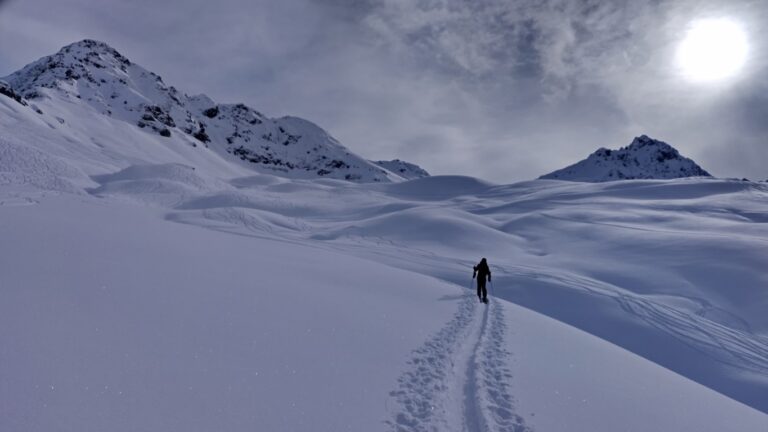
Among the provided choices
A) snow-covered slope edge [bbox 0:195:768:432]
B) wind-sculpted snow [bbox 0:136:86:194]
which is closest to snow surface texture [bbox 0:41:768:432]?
snow-covered slope edge [bbox 0:195:768:432]

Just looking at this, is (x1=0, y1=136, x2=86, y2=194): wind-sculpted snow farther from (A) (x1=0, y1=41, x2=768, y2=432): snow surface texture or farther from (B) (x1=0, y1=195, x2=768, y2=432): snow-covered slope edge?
(B) (x1=0, y1=195, x2=768, y2=432): snow-covered slope edge

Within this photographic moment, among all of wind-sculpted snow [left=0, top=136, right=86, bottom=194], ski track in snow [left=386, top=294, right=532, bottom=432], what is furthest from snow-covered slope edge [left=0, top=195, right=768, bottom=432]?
wind-sculpted snow [left=0, top=136, right=86, bottom=194]

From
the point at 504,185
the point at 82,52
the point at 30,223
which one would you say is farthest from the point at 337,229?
the point at 82,52

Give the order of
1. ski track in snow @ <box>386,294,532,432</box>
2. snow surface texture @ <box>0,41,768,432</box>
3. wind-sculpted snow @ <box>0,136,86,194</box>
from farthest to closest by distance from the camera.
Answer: wind-sculpted snow @ <box>0,136,86,194</box> < ski track in snow @ <box>386,294,532,432</box> < snow surface texture @ <box>0,41,768,432</box>

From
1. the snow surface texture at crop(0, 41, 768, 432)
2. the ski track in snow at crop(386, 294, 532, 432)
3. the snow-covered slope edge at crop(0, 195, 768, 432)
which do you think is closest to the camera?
the snow-covered slope edge at crop(0, 195, 768, 432)

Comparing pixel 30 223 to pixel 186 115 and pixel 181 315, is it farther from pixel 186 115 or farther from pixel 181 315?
pixel 186 115

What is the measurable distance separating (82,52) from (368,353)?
22802 cm

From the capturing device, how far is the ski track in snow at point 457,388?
16.7 feet

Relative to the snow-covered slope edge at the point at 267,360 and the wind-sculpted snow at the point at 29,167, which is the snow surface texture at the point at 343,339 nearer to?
the snow-covered slope edge at the point at 267,360

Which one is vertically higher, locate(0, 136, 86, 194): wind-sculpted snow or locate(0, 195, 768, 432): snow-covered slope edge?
locate(0, 136, 86, 194): wind-sculpted snow

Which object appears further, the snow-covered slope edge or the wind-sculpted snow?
the wind-sculpted snow

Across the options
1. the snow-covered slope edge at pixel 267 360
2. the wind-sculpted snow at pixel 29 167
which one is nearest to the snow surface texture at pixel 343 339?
the snow-covered slope edge at pixel 267 360

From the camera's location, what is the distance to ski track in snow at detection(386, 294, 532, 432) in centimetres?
510

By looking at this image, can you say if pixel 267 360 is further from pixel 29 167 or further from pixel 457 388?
pixel 29 167
